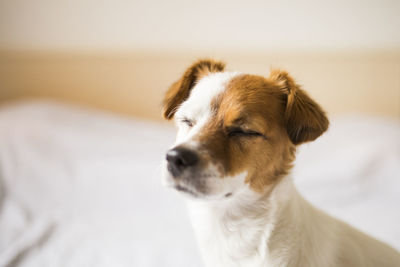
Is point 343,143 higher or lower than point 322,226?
lower

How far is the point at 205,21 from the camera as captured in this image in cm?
337

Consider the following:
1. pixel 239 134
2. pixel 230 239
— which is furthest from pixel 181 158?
pixel 230 239

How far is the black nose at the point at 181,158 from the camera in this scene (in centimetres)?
100

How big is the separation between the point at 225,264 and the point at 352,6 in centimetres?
297

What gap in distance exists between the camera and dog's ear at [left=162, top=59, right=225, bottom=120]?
140 cm

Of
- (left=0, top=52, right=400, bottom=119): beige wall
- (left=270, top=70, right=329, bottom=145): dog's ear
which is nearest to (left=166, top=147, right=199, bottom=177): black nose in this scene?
(left=270, top=70, right=329, bottom=145): dog's ear

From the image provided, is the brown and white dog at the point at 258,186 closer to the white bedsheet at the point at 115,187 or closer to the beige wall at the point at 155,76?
the white bedsheet at the point at 115,187

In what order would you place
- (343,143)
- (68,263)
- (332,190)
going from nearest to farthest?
(68,263) < (332,190) < (343,143)

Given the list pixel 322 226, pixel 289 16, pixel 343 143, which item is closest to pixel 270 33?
pixel 289 16

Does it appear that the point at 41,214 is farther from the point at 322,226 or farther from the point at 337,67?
the point at 337,67

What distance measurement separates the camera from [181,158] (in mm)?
994

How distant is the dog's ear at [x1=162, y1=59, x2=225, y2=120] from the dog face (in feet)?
0.51

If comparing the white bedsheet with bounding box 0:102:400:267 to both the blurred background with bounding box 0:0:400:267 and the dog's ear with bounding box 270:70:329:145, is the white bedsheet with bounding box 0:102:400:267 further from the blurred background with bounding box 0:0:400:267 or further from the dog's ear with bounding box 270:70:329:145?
the dog's ear with bounding box 270:70:329:145

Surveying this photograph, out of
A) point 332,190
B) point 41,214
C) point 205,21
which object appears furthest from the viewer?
point 205,21
